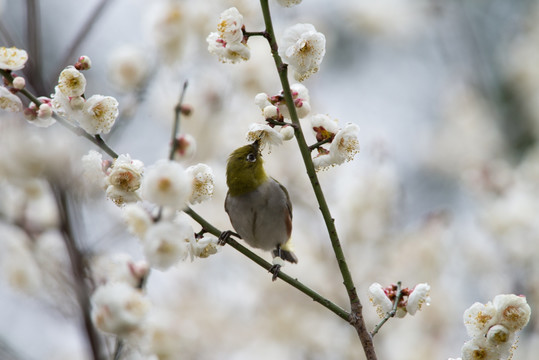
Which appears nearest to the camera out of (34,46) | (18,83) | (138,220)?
(138,220)

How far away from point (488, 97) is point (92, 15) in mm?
4529

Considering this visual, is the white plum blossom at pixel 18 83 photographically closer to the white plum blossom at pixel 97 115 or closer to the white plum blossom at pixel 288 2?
the white plum blossom at pixel 97 115

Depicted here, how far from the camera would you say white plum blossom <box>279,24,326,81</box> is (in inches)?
62.7

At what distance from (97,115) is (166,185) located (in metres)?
0.42

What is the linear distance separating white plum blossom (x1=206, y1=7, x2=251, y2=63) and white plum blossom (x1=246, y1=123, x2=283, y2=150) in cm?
20

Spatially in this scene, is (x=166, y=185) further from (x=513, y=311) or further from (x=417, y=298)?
(x=513, y=311)

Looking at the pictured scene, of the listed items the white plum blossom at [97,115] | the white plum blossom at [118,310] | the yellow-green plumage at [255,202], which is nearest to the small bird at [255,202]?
the yellow-green plumage at [255,202]

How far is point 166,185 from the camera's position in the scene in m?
1.26

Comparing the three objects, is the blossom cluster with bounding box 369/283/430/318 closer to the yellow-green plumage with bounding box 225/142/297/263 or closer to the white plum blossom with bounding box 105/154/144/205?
the white plum blossom with bounding box 105/154/144/205

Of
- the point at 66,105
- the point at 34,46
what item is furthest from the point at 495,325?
the point at 34,46

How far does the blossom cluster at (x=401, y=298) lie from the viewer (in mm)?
1646

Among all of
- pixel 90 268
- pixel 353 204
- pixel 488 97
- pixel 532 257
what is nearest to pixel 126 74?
pixel 90 268

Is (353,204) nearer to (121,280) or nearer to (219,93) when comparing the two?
(219,93)

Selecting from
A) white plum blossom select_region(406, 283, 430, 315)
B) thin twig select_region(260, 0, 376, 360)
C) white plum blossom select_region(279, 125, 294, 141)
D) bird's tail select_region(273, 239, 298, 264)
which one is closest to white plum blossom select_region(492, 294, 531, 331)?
white plum blossom select_region(406, 283, 430, 315)
